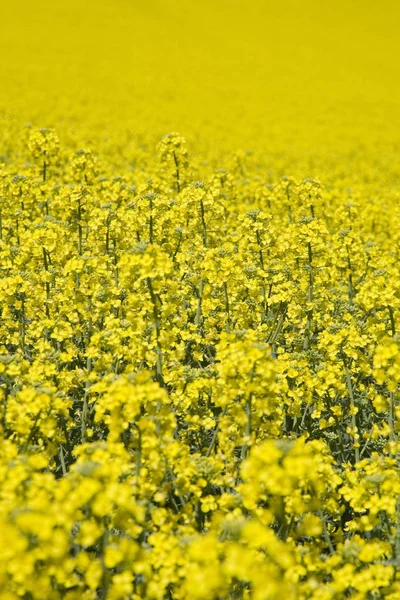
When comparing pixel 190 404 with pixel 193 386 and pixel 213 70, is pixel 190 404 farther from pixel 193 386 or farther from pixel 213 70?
pixel 213 70

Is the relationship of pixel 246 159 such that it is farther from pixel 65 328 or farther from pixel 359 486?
pixel 359 486

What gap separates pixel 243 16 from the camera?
58625 mm

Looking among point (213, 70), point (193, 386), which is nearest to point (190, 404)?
point (193, 386)

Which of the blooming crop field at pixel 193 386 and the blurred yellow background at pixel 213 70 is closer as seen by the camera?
the blooming crop field at pixel 193 386

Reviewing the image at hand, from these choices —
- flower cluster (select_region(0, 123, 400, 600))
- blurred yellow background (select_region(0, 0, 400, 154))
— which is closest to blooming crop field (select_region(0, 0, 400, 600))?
flower cluster (select_region(0, 123, 400, 600))

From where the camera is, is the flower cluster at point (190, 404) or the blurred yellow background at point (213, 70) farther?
the blurred yellow background at point (213, 70)

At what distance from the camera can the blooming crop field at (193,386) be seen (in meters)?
2.98

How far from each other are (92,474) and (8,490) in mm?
453

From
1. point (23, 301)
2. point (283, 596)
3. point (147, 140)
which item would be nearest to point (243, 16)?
point (147, 140)

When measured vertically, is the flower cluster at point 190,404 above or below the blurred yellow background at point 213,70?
below

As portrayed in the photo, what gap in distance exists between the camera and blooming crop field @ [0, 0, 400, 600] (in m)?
2.98

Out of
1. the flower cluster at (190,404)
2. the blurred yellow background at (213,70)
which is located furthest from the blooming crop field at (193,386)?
the blurred yellow background at (213,70)

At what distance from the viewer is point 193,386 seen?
15.9 feet

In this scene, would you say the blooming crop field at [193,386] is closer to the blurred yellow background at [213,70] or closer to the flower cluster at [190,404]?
the flower cluster at [190,404]
